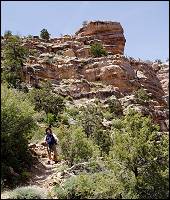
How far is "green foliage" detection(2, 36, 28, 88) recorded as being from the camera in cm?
4181

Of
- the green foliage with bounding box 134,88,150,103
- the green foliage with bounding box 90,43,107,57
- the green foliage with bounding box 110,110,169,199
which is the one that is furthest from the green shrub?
the green foliage with bounding box 110,110,169,199

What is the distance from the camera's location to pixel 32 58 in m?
56.6

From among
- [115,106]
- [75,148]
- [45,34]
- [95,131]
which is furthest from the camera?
[45,34]

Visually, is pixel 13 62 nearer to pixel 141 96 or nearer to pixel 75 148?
pixel 141 96

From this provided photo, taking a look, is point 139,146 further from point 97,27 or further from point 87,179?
point 97,27

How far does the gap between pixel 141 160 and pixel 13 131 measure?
19.9 feet

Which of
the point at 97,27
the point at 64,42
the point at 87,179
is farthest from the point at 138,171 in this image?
the point at 97,27

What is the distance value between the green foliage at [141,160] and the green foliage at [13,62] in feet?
82.8

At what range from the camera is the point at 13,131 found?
60.1ft

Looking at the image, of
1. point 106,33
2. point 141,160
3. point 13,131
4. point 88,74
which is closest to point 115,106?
point 88,74

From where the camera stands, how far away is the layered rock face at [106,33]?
245ft

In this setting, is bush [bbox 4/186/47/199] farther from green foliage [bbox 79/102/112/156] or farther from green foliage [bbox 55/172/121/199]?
green foliage [bbox 79/102/112/156]

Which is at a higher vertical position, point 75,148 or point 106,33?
point 106,33

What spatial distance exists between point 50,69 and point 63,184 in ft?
130
